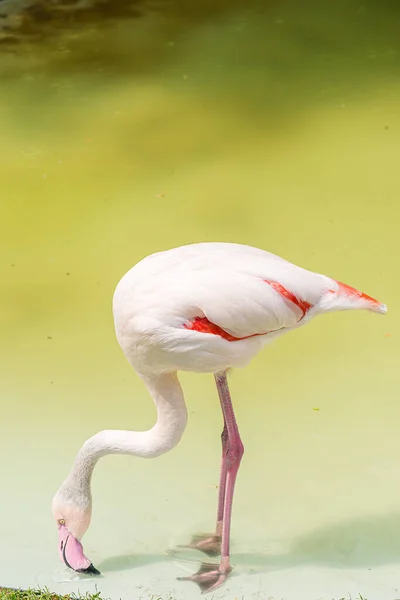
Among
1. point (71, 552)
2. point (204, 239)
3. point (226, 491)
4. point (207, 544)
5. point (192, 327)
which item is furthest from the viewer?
point (204, 239)

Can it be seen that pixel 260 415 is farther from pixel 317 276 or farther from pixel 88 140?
pixel 88 140

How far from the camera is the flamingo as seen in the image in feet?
12.5

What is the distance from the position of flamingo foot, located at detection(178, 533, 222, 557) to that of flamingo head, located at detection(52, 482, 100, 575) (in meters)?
0.47

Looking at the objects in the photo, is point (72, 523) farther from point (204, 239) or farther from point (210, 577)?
point (204, 239)

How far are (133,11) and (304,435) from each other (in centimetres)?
587

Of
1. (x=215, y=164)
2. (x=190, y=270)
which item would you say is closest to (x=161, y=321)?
(x=190, y=270)

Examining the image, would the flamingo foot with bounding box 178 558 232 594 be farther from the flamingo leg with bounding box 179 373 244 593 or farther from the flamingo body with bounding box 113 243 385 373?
the flamingo body with bounding box 113 243 385 373

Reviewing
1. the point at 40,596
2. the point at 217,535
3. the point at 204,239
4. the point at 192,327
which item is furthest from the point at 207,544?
the point at 204,239

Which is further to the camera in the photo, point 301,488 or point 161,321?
point 301,488

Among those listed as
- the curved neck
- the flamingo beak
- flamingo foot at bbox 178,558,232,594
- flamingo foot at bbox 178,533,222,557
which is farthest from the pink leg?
the flamingo beak

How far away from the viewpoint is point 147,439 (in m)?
3.96

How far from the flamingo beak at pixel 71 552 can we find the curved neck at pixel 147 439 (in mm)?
207

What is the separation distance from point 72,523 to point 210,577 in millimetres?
604

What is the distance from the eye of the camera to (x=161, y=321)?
3.76 metres
